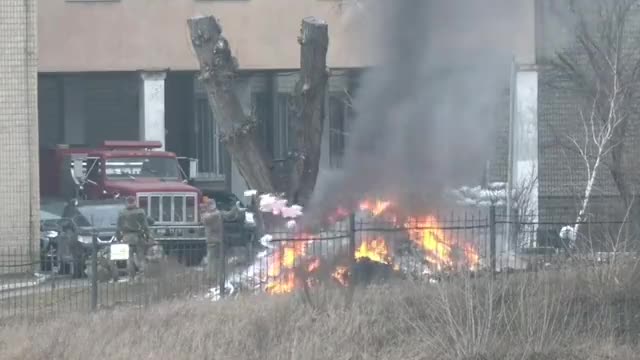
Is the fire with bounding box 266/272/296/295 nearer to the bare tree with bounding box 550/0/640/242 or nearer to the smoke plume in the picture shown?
the smoke plume

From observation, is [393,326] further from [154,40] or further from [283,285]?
[154,40]

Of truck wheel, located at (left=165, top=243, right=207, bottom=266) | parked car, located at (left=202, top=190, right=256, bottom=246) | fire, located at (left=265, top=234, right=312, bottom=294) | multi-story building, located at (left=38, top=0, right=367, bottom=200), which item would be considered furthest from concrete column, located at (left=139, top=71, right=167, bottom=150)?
fire, located at (left=265, top=234, right=312, bottom=294)

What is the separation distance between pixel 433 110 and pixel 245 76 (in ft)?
52.3

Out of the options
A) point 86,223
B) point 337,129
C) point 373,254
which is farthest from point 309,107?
point 86,223

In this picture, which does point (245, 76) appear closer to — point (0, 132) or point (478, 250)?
point (0, 132)

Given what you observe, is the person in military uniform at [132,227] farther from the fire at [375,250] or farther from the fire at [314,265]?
the fire at [314,265]

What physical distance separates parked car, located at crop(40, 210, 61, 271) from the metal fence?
1.54 meters

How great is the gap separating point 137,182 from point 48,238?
3661mm

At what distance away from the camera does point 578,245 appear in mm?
13672

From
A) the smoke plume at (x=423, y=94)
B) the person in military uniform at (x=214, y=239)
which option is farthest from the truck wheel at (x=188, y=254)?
the smoke plume at (x=423, y=94)

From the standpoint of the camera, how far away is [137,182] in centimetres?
2459

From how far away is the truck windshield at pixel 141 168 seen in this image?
25.0 metres

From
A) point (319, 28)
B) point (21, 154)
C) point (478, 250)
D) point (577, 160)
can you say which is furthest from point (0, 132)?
point (577, 160)

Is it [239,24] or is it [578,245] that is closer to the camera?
[578,245]
